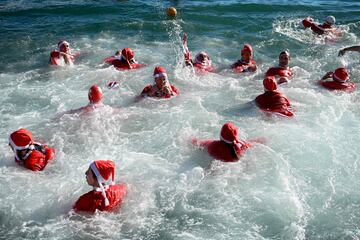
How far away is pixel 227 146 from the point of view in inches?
330

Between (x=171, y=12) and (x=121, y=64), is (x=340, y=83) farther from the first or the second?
(x=171, y=12)

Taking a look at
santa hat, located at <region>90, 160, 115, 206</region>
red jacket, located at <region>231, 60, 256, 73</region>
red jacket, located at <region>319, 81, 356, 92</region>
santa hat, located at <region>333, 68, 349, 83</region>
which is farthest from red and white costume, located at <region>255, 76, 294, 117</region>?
santa hat, located at <region>90, 160, 115, 206</region>

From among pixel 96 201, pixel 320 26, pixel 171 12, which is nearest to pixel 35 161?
pixel 96 201

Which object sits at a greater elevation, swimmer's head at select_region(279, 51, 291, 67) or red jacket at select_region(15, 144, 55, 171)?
swimmer's head at select_region(279, 51, 291, 67)

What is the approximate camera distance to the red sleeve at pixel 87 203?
691 cm

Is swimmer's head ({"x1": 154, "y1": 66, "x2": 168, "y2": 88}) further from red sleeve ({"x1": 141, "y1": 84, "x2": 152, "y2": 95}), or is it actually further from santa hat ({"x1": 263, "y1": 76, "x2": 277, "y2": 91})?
santa hat ({"x1": 263, "y1": 76, "x2": 277, "y2": 91})

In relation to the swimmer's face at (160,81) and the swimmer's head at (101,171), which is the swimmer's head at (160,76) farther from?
the swimmer's head at (101,171)

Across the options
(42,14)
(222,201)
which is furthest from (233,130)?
(42,14)

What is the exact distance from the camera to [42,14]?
20219 mm

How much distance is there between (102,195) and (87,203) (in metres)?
0.30

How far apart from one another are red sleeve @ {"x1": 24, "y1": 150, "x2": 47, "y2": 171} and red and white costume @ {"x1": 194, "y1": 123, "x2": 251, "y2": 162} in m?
3.66

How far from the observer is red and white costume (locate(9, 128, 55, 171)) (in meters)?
8.04

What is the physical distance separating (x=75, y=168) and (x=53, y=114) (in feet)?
9.86

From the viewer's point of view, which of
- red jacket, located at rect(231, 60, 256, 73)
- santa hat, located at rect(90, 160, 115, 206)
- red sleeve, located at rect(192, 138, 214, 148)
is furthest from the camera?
red jacket, located at rect(231, 60, 256, 73)
